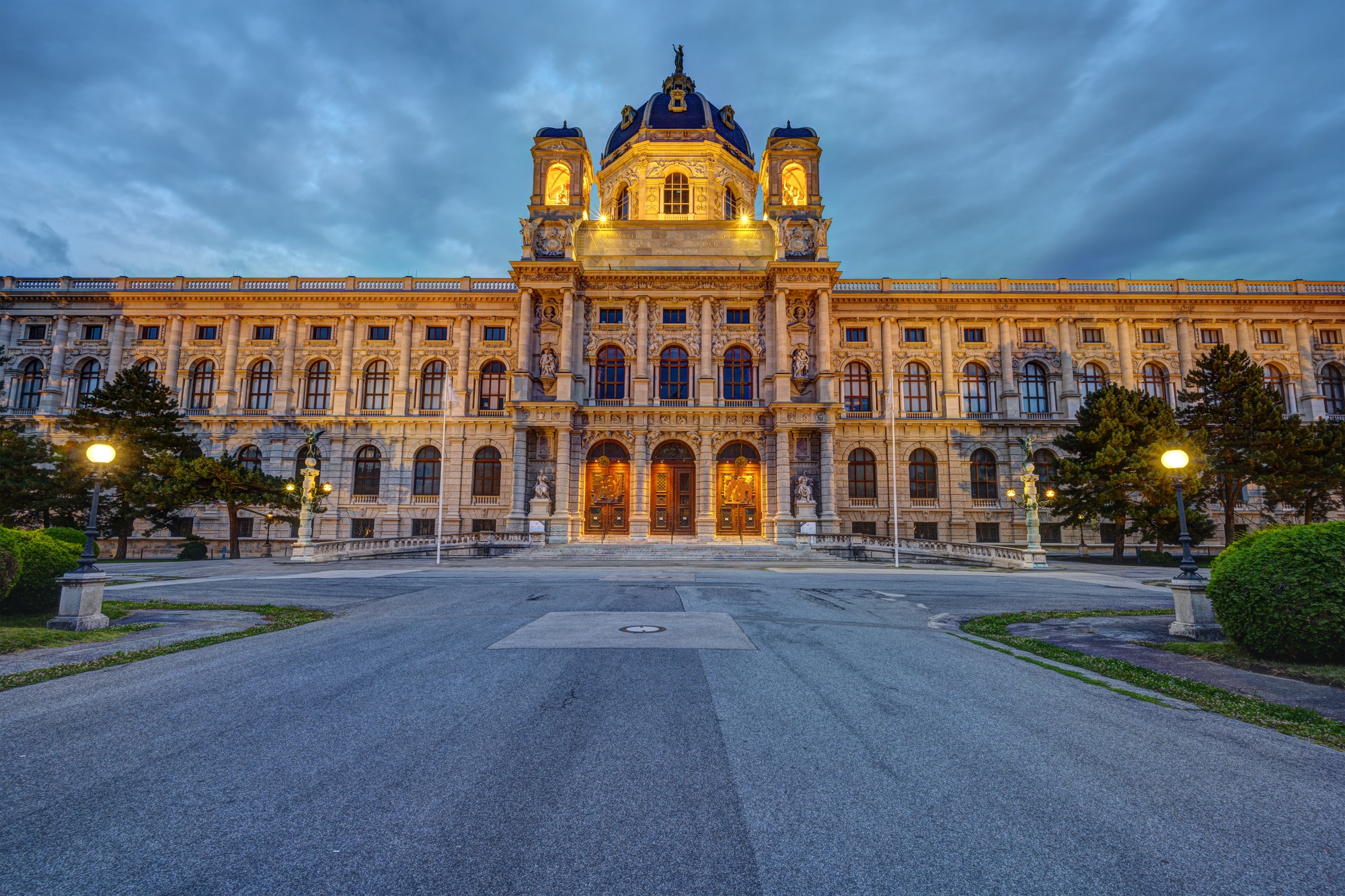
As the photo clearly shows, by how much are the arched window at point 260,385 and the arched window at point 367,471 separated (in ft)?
25.5

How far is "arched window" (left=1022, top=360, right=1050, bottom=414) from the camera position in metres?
41.2

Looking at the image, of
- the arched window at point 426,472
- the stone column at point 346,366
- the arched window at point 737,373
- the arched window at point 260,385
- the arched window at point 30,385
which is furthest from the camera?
the arched window at point 30,385

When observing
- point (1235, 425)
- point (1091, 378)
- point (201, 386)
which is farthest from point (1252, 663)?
point (201, 386)

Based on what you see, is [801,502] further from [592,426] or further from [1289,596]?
[1289,596]

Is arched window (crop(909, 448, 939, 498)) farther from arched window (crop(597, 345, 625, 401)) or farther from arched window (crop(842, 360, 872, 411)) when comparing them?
arched window (crop(597, 345, 625, 401))

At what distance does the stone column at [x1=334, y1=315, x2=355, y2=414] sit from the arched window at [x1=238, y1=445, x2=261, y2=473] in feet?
20.0

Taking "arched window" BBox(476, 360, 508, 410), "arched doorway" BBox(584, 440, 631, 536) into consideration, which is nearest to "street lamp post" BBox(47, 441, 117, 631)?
"arched doorway" BBox(584, 440, 631, 536)

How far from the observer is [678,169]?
45281 mm

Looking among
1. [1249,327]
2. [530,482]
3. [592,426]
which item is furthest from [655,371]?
[1249,327]

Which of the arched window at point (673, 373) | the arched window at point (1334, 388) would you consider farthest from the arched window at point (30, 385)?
the arched window at point (1334, 388)

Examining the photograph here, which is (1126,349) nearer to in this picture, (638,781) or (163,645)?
(638,781)

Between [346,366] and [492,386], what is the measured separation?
9.93 metres

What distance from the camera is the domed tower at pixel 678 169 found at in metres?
45.0

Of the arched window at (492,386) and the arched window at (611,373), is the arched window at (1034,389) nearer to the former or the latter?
the arched window at (611,373)
